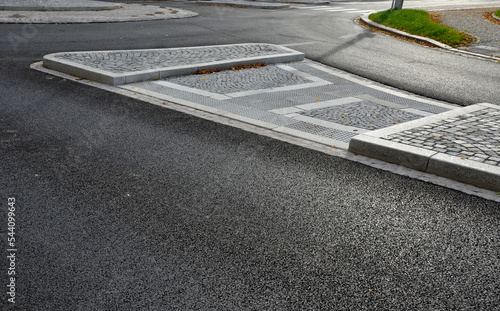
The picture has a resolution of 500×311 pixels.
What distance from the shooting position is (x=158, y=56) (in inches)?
429

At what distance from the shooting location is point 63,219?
4.32 m

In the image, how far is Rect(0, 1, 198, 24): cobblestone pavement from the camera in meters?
16.0

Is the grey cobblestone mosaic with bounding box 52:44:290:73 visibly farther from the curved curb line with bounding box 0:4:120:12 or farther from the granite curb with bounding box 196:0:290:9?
the granite curb with bounding box 196:0:290:9

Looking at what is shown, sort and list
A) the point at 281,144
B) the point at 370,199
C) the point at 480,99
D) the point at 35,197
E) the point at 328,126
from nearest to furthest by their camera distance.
→ 1. the point at 35,197
2. the point at 370,199
3. the point at 281,144
4. the point at 328,126
5. the point at 480,99

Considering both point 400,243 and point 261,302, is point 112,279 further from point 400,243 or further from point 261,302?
point 400,243

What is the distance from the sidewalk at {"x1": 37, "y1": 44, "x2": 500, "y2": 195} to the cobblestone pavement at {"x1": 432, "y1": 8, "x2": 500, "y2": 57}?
6.87 m

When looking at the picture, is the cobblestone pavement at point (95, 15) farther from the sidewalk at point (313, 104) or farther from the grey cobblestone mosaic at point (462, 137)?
the grey cobblestone mosaic at point (462, 137)

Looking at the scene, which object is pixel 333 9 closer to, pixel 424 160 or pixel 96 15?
pixel 96 15

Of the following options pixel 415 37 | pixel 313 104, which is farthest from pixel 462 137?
pixel 415 37

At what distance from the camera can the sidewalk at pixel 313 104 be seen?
588 cm

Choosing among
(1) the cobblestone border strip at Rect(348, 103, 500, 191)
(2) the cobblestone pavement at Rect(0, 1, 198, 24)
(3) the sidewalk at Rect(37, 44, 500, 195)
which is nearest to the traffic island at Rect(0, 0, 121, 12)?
(2) the cobblestone pavement at Rect(0, 1, 198, 24)

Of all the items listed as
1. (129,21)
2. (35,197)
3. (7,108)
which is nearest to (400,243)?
(35,197)

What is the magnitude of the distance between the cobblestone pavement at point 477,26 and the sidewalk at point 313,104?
687 centimetres

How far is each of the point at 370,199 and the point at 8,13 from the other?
629 inches
